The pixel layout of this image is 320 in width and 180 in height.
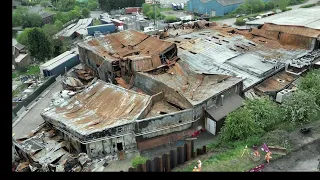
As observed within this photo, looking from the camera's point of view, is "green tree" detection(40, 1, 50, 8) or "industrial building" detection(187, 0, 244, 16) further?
"green tree" detection(40, 1, 50, 8)

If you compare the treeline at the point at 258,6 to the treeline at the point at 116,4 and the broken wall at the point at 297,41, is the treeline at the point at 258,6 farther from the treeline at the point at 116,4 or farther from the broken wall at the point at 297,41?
the broken wall at the point at 297,41

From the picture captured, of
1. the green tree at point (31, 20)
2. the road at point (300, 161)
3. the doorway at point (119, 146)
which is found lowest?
the doorway at point (119, 146)

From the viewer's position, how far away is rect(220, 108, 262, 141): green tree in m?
18.1

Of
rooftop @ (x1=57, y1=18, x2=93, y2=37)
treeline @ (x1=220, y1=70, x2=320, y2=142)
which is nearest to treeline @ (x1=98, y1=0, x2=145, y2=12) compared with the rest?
rooftop @ (x1=57, y1=18, x2=93, y2=37)

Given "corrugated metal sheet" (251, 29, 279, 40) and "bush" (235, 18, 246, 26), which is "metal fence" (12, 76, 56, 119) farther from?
"bush" (235, 18, 246, 26)

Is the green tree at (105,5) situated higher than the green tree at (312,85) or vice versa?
the green tree at (105,5)

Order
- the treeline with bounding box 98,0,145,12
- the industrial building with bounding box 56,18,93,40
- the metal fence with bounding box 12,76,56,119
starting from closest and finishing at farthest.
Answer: the metal fence with bounding box 12,76,56,119, the industrial building with bounding box 56,18,93,40, the treeline with bounding box 98,0,145,12

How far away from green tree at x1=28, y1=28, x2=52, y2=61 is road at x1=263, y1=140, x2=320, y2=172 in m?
28.7

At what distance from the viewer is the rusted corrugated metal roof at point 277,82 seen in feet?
82.6

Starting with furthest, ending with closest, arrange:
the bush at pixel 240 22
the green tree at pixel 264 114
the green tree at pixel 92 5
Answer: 1. the green tree at pixel 92 5
2. the bush at pixel 240 22
3. the green tree at pixel 264 114

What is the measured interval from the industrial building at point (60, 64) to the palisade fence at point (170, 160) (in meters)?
19.7

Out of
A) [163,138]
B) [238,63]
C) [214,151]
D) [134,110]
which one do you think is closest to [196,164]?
[214,151]

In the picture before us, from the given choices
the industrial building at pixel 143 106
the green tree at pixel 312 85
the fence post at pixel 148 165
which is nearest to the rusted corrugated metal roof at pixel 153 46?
the industrial building at pixel 143 106
